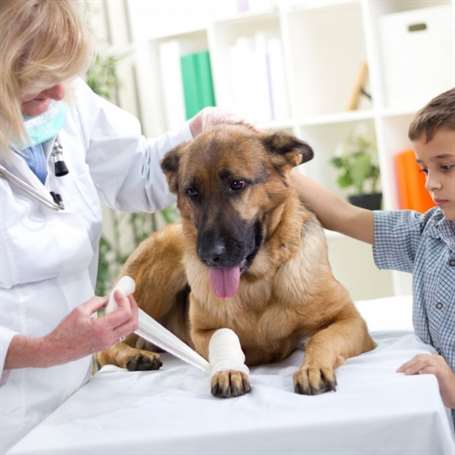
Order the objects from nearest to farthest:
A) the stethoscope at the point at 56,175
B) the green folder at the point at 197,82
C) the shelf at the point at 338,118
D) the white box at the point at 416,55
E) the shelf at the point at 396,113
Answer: the stethoscope at the point at 56,175
the white box at the point at 416,55
the shelf at the point at 396,113
the shelf at the point at 338,118
the green folder at the point at 197,82

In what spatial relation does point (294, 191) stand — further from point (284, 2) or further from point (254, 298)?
point (284, 2)

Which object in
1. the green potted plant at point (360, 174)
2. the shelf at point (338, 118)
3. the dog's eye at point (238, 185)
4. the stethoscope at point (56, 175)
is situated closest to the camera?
the stethoscope at point (56, 175)

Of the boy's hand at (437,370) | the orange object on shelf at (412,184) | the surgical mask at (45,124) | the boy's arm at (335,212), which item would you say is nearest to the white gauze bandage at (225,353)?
the boy's hand at (437,370)

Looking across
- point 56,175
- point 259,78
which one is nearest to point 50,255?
point 56,175

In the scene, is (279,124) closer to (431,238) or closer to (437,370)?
(431,238)

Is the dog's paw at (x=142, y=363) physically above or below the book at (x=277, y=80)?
below

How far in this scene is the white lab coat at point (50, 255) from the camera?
1.38 metres

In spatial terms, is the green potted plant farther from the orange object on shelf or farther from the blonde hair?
the blonde hair

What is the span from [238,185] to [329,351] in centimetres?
39

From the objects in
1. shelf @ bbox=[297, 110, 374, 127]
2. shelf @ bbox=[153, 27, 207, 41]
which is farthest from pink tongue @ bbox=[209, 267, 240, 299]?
shelf @ bbox=[153, 27, 207, 41]

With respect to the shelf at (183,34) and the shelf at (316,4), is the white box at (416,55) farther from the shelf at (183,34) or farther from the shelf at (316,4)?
the shelf at (183,34)

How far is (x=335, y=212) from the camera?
5.59ft

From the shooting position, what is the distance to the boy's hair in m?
1.43

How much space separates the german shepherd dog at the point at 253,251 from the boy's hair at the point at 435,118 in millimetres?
229
